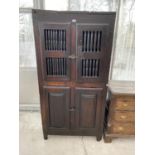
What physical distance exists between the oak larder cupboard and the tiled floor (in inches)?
4.9

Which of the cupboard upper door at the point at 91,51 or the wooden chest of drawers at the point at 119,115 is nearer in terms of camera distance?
the cupboard upper door at the point at 91,51

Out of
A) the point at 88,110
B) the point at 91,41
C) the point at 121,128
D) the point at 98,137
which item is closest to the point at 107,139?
the point at 98,137

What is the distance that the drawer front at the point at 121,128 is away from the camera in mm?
2096

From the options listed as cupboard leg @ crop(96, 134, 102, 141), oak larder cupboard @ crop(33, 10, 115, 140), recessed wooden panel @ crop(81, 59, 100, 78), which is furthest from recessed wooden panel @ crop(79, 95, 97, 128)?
recessed wooden panel @ crop(81, 59, 100, 78)

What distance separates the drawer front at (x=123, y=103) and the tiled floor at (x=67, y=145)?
535mm

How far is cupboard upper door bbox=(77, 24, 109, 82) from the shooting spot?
5.41 feet

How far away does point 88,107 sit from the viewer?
1989mm

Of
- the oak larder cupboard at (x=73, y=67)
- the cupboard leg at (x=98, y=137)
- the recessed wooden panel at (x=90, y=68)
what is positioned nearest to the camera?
the oak larder cupboard at (x=73, y=67)

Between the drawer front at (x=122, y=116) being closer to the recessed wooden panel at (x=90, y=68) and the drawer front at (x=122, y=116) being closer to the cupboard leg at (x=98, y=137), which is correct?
the cupboard leg at (x=98, y=137)

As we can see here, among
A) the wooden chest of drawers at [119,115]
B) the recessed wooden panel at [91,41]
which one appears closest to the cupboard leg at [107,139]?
the wooden chest of drawers at [119,115]

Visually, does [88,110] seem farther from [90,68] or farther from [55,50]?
[55,50]

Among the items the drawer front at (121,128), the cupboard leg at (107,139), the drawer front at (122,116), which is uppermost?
the drawer front at (122,116)
